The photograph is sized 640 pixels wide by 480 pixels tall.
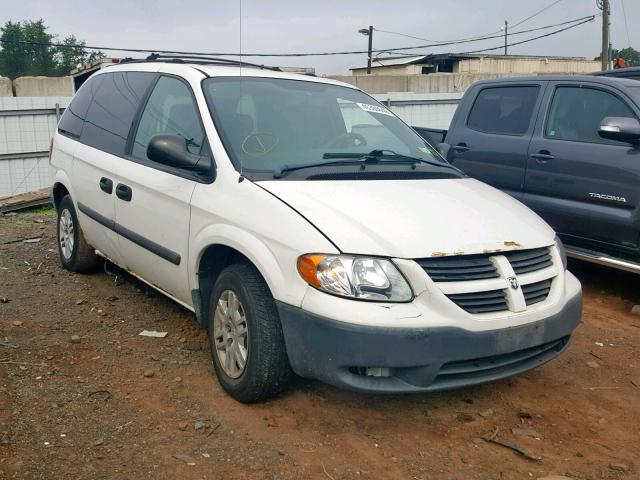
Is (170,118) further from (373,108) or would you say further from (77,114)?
(77,114)

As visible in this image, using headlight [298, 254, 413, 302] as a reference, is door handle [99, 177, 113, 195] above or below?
above

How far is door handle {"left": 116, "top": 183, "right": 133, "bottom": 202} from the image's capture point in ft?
15.4

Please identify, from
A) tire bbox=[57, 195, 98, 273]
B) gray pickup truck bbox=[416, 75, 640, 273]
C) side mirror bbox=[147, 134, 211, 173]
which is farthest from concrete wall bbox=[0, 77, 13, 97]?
side mirror bbox=[147, 134, 211, 173]

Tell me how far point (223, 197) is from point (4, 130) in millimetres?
10264

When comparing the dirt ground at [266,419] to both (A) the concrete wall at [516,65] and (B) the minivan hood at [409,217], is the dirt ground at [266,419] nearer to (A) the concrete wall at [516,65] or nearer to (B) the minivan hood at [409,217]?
(B) the minivan hood at [409,217]

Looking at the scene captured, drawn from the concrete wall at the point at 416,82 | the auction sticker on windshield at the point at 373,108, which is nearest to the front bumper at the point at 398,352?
the auction sticker on windshield at the point at 373,108

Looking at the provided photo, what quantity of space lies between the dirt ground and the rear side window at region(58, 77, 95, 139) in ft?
5.74

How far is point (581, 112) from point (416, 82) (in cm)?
1784

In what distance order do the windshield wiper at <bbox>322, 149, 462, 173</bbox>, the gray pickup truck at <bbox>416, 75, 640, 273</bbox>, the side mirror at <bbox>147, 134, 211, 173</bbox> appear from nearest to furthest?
the side mirror at <bbox>147, 134, 211, 173</bbox> < the windshield wiper at <bbox>322, 149, 462, 173</bbox> < the gray pickup truck at <bbox>416, 75, 640, 273</bbox>

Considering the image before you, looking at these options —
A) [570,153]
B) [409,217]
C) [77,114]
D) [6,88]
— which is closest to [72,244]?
[77,114]

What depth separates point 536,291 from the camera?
140 inches

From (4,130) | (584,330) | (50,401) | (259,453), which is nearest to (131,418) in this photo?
(50,401)

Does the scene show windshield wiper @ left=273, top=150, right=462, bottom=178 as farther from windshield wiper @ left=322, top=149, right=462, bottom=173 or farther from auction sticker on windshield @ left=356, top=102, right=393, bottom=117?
auction sticker on windshield @ left=356, top=102, right=393, bottom=117

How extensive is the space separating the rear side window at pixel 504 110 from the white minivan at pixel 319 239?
2.09 metres
